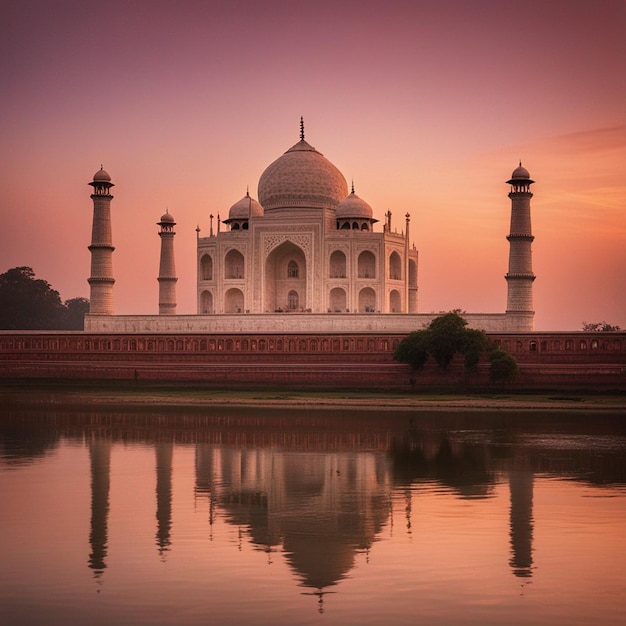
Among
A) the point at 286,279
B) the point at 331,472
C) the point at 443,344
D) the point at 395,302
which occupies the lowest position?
the point at 331,472

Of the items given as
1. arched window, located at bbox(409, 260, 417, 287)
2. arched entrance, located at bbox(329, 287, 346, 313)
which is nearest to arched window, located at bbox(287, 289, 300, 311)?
arched entrance, located at bbox(329, 287, 346, 313)

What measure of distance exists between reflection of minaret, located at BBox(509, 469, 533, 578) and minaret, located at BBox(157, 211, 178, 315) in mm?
27166

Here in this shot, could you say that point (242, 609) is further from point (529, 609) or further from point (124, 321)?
point (124, 321)

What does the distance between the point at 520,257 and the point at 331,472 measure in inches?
795

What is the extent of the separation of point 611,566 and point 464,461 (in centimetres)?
677

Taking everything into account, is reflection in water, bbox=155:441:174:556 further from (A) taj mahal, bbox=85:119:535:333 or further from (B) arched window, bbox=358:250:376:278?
(B) arched window, bbox=358:250:376:278

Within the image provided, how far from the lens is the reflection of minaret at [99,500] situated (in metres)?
9.28

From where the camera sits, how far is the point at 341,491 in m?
13.0

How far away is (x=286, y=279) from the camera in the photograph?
3866 cm

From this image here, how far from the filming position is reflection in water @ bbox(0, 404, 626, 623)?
9.80 metres

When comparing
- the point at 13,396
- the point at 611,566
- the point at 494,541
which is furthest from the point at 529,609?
the point at 13,396

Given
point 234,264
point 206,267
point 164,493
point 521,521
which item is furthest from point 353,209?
point 521,521

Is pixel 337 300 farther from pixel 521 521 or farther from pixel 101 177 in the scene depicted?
pixel 521 521

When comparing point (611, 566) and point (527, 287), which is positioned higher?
point (527, 287)
